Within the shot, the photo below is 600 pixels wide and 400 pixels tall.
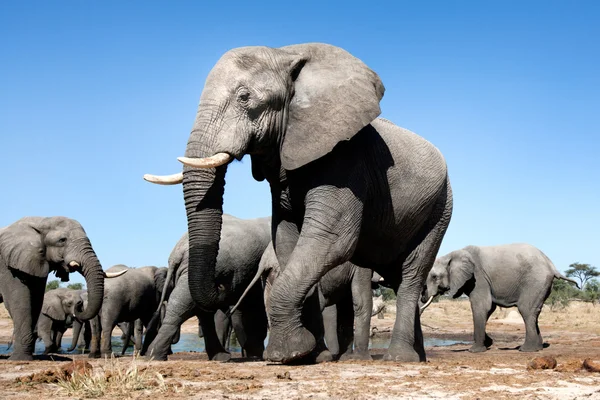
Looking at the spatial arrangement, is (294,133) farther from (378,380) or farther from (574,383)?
(574,383)

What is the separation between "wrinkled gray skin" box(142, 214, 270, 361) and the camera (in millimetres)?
10750

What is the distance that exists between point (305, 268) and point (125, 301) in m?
12.0

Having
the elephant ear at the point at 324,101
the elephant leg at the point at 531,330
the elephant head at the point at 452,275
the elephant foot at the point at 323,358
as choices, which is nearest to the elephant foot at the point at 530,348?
the elephant leg at the point at 531,330

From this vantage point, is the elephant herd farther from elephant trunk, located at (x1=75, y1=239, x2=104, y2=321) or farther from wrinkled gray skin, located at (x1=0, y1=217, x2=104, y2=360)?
wrinkled gray skin, located at (x1=0, y1=217, x2=104, y2=360)

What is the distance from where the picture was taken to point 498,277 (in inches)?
690

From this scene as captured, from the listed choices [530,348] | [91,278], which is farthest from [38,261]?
[530,348]

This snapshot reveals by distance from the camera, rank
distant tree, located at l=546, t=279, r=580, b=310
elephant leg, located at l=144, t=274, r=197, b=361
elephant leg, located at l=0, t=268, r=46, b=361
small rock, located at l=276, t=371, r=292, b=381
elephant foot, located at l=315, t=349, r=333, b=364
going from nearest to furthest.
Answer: small rock, located at l=276, t=371, r=292, b=381
elephant foot, located at l=315, t=349, r=333, b=364
elephant leg, located at l=144, t=274, r=197, b=361
elephant leg, located at l=0, t=268, r=46, b=361
distant tree, located at l=546, t=279, r=580, b=310

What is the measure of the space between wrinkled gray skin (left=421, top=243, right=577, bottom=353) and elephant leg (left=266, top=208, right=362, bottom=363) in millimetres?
11025

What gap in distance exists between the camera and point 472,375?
6250mm

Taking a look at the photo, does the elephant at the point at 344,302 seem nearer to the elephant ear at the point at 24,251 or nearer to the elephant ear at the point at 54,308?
the elephant ear at the point at 24,251

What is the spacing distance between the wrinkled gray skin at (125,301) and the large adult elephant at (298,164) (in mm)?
9947

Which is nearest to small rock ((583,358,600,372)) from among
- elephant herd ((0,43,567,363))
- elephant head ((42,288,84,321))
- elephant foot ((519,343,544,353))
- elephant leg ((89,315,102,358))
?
elephant herd ((0,43,567,363))

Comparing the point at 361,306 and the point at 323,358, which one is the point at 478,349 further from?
the point at 323,358

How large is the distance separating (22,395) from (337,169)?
323 cm
